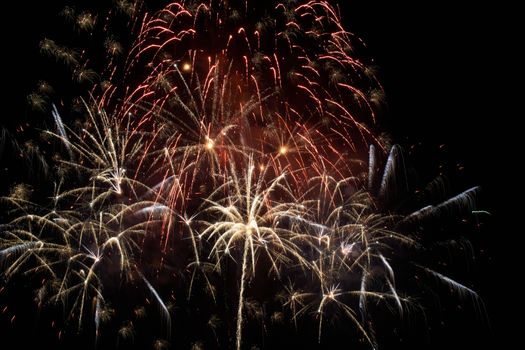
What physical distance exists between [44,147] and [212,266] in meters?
4.21

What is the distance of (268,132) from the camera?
31.5 feet

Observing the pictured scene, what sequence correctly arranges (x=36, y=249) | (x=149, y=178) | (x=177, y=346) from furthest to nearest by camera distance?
(x=177, y=346) → (x=149, y=178) → (x=36, y=249)

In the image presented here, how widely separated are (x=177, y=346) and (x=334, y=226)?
455cm

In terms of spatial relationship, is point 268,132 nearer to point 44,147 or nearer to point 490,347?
point 44,147

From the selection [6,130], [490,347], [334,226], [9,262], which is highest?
[6,130]

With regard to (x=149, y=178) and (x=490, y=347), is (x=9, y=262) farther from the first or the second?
(x=490, y=347)

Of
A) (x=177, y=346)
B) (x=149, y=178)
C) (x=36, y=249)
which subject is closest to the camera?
(x=36, y=249)

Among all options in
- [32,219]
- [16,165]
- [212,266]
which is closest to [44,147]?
[16,165]

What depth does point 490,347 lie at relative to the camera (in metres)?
12.6

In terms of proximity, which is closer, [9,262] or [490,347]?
[9,262]

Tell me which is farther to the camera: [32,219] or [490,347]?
[490,347]

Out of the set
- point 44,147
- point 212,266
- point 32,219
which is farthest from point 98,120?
point 212,266

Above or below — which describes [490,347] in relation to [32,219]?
below

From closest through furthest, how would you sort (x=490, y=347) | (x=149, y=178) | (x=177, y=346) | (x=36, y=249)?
(x=36, y=249) → (x=149, y=178) → (x=177, y=346) → (x=490, y=347)
